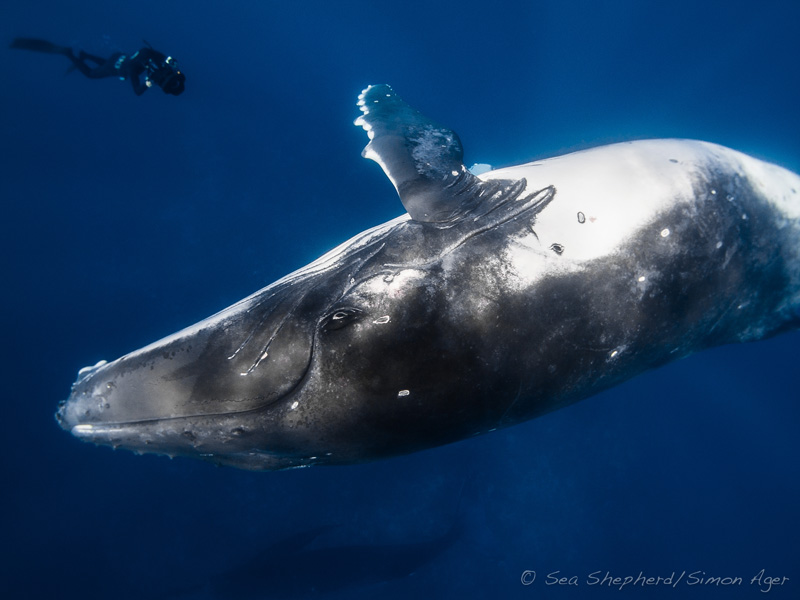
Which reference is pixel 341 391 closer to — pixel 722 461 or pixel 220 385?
pixel 220 385

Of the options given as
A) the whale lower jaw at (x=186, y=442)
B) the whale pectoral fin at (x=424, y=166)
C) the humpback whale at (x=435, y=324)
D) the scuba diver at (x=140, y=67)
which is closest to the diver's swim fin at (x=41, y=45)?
the scuba diver at (x=140, y=67)

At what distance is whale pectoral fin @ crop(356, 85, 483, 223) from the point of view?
4.61 meters

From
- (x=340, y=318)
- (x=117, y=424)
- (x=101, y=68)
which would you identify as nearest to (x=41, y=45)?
(x=101, y=68)

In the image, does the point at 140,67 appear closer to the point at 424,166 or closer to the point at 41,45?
the point at 41,45

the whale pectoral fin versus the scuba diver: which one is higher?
the scuba diver

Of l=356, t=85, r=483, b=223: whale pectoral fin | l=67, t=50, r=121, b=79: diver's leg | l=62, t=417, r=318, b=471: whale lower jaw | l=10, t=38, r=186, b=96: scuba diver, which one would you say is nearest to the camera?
l=62, t=417, r=318, b=471: whale lower jaw

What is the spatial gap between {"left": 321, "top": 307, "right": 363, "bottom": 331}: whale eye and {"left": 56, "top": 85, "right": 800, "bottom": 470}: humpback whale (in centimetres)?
1

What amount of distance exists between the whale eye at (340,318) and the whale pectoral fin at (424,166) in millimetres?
1230

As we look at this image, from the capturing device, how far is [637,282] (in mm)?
4820

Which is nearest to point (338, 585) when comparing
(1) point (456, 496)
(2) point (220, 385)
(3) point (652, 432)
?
(1) point (456, 496)

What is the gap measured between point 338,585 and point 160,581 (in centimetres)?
669

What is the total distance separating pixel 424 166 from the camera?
4.88 metres

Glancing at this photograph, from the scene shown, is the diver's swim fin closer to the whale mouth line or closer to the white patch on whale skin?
the whale mouth line

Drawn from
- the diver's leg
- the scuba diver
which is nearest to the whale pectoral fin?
the scuba diver
